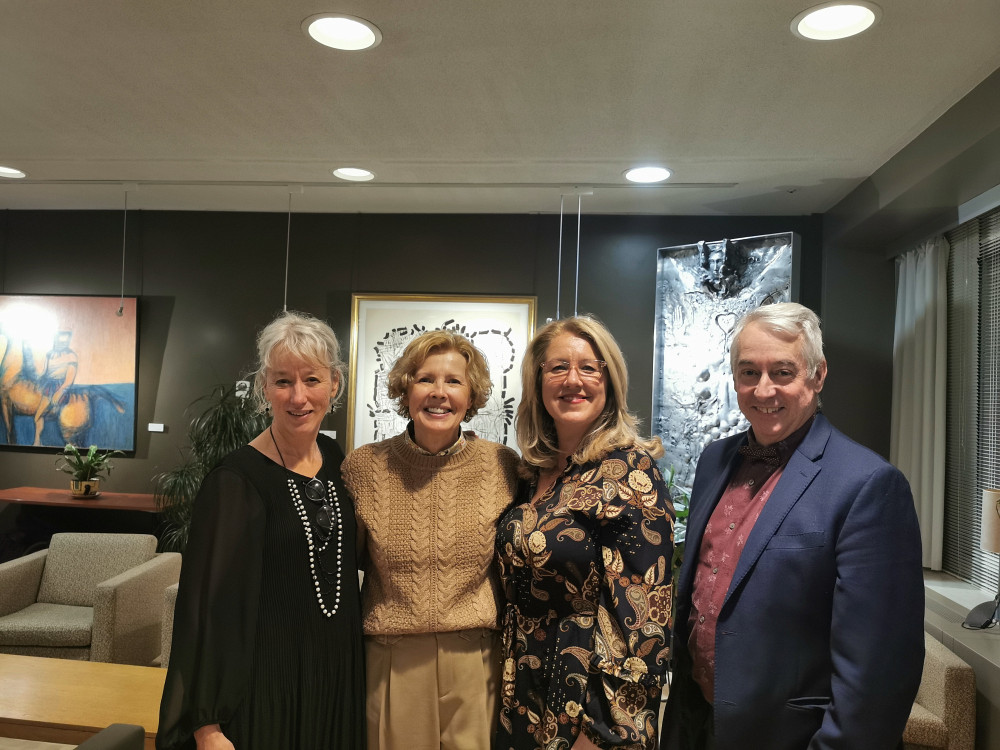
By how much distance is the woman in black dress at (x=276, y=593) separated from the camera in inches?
66.0

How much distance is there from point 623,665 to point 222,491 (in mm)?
1004

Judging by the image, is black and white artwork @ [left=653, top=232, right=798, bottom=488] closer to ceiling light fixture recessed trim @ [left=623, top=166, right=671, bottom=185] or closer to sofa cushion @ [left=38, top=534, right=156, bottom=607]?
ceiling light fixture recessed trim @ [left=623, top=166, right=671, bottom=185]

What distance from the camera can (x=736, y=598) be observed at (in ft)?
5.55

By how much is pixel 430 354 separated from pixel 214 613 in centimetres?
81

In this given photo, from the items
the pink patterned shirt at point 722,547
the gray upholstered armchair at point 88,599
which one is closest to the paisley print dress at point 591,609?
the pink patterned shirt at point 722,547

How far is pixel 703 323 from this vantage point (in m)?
4.46

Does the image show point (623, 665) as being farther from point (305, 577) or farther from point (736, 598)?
point (305, 577)

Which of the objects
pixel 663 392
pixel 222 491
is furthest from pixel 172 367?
pixel 222 491

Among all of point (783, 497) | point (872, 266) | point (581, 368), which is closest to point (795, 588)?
point (783, 497)

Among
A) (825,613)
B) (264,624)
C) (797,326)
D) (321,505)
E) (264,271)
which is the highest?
(264,271)

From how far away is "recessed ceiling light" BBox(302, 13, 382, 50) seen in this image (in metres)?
2.32

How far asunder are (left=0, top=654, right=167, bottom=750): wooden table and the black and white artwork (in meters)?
3.06

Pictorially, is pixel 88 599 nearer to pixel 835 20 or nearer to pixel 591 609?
pixel 591 609

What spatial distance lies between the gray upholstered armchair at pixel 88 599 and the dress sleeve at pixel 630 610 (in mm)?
3096
